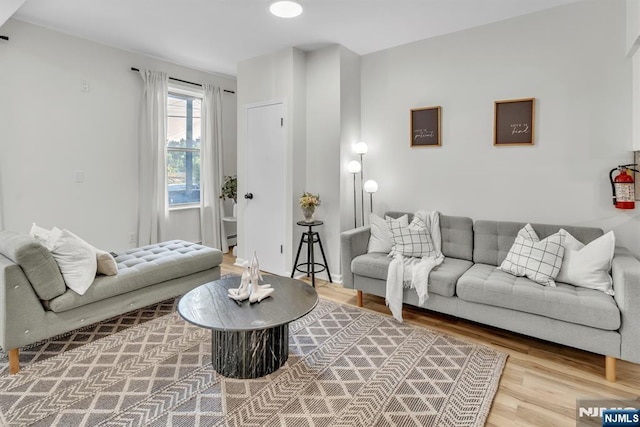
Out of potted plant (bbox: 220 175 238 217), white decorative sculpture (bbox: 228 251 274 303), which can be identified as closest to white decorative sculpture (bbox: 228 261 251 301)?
white decorative sculpture (bbox: 228 251 274 303)

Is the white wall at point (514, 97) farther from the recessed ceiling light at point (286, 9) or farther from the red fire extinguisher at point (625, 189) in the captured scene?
the recessed ceiling light at point (286, 9)

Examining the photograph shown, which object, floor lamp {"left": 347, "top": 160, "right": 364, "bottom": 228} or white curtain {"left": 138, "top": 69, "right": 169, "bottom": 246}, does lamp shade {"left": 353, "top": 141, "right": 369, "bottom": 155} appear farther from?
white curtain {"left": 138, "top": 69, "right": 169, "bottom": 246}

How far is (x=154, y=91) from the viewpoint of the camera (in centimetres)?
434

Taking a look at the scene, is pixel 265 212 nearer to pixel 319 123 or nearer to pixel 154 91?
pixel 319 123

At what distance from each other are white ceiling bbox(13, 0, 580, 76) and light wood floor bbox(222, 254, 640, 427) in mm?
2588

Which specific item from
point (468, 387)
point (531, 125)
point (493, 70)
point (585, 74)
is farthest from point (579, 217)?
point (468, 387)

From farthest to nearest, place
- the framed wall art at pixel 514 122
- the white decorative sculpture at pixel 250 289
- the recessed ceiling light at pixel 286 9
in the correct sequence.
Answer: the framed wall art at pixel 514 122
the recessed ceiling light at pixel 286 9
the white decorative sculpture at pixel 250 289

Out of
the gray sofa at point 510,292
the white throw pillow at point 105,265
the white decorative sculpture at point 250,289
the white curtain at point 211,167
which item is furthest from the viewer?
the white curtain at point 211,167

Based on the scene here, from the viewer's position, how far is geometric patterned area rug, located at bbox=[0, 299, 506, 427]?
1.78 meters

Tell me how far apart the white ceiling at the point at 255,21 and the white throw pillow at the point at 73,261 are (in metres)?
1.99

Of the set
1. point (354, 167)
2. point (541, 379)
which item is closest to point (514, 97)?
point (354, 167)

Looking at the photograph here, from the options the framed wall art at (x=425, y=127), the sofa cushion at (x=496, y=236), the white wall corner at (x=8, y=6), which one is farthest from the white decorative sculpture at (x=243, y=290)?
the white wall corner at (x=8, y=6)

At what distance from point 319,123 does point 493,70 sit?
68.4 inches

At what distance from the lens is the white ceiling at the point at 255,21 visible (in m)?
2.93
